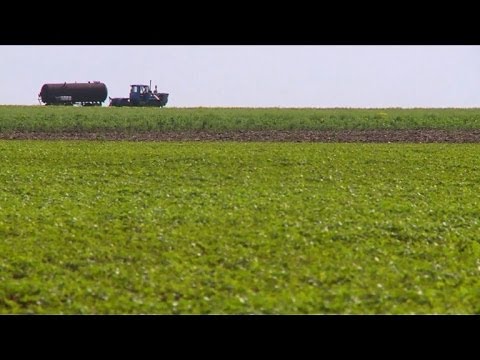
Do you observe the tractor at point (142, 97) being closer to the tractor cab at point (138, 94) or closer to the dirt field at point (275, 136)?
the tractor cab at point (138, 94)

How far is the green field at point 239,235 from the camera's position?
11484 millimetres

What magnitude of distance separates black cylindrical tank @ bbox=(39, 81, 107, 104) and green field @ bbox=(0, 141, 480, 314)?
45.7 metres

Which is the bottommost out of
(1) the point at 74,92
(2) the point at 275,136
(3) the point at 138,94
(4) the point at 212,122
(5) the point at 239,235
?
(5) the point at 239,235

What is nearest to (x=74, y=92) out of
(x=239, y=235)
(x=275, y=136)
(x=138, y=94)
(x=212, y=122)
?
(x=138, y=94)

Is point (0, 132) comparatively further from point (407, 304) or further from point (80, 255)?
point (407, 304)

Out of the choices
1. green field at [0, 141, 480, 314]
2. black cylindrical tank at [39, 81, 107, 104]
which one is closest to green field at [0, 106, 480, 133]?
black cylindrical tank at [39, 81, 107, 104]

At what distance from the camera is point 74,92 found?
70000mm

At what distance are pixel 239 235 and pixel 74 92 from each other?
5795 centimetres

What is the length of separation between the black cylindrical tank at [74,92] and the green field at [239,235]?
4565 cm

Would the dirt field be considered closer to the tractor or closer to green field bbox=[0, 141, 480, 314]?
green field bbox=[0, 141, 480, 314]

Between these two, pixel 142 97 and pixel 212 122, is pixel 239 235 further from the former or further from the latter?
pixel 142 97
